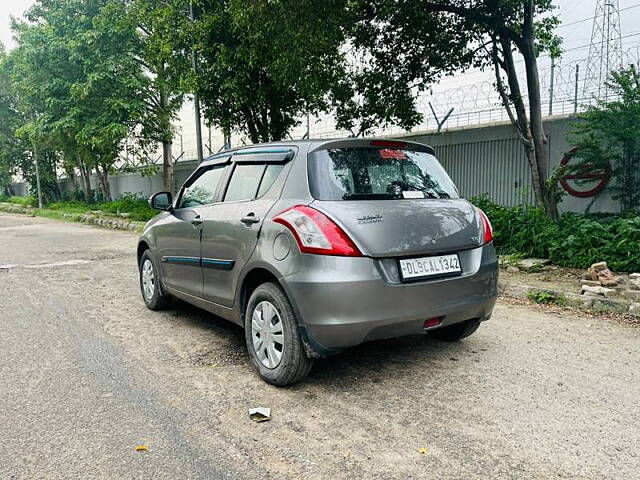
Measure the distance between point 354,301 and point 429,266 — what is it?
0.61 meters

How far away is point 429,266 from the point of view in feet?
11.1

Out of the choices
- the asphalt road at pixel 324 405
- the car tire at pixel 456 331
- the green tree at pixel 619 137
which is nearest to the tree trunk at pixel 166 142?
the green tree at pixel 619 137

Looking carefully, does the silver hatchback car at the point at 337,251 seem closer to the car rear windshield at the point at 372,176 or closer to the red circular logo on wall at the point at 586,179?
the car rear windshield at the point at 372,176

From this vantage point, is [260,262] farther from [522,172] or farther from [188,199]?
[522,172]

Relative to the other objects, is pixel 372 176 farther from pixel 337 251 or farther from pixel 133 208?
pixel 133 208

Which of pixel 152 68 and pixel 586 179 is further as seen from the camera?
pixel 152 68

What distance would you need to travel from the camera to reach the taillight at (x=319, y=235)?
10.4ft

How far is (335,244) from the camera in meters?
3.16

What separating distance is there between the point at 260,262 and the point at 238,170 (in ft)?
3.52

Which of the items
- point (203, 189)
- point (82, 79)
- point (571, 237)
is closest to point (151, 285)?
point (203, 189)

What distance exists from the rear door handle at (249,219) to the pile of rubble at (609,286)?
3.99 m

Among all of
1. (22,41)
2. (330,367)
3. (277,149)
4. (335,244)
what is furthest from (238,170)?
(22,41)

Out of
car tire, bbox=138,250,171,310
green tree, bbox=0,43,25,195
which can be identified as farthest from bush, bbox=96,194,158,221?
car tire, bbox=138,250,171,310

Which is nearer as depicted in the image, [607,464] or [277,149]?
[607,464]
